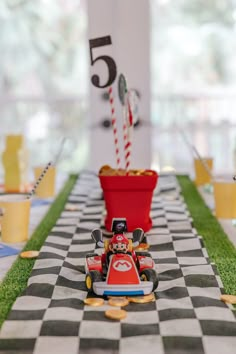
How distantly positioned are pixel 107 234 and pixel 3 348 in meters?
1.17

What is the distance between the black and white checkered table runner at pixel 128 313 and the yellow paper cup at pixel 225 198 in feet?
1.48

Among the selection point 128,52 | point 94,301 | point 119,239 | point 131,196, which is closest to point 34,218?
point 131,196

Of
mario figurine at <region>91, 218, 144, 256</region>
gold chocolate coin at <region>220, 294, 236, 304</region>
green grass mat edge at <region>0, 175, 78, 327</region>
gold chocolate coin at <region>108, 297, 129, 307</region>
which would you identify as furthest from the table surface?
gold chocolate coin at <region>220, 294, 236, 304</region>

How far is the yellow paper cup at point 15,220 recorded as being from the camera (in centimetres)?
250

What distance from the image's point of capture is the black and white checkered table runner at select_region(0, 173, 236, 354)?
1.50 metres

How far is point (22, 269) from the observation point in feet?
7.02

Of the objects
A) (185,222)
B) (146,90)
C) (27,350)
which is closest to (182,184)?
(146,90)

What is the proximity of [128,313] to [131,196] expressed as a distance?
967mm

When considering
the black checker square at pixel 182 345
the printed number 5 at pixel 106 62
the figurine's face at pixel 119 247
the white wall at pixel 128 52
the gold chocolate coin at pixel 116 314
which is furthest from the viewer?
the white wall at pixel 128 52

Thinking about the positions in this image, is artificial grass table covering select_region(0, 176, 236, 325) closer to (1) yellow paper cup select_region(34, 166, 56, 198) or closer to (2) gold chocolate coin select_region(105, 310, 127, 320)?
(1) yellow paper cup select_region(34, 166, 56, 198)

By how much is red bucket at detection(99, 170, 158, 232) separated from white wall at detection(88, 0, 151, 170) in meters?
1.40

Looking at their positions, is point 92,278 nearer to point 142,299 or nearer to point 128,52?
point 142,299

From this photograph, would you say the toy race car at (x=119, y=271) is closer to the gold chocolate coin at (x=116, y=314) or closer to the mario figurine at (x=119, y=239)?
the mario figurine at (x=119, y=239)

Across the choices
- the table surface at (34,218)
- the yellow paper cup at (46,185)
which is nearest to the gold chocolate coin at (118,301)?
the table surface at (34,218)
